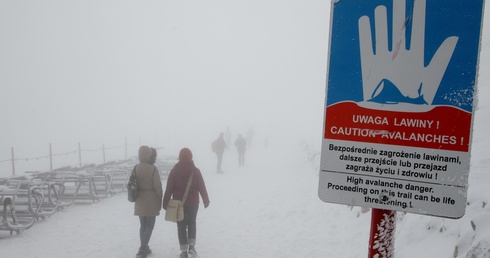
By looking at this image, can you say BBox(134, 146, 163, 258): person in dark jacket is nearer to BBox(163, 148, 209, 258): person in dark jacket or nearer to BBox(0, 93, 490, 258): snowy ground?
BBox(163, 148, 209, 258): person in dark jacket

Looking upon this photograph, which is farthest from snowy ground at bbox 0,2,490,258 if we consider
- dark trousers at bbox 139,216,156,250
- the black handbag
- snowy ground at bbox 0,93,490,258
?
the black handbag

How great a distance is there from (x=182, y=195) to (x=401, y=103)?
4.67 meters

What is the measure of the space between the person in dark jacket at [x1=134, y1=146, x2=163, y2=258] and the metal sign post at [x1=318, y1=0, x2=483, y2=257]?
4.58m

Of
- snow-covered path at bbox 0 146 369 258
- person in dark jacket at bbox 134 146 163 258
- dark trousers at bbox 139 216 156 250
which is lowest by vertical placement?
snow-covered path at bbox 0 146 369 258

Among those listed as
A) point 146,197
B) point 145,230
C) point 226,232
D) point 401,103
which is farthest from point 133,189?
point 401,103

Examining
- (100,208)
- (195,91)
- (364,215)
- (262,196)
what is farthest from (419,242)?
(195,91)

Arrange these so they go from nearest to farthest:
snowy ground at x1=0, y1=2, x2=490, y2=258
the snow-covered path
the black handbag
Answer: snowy ground at x1=0, y1=2, x2=490, y2=258, the black handbag, the snow-covered path

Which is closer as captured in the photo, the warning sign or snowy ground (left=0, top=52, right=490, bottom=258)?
the warning sign

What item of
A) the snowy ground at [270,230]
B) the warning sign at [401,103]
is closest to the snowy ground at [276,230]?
the snowy ground at [270,230]

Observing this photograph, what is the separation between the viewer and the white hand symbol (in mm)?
1409

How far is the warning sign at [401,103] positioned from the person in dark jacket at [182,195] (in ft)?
14.3

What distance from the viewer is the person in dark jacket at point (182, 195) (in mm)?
5547

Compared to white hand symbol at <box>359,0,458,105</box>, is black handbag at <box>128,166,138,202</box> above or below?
below

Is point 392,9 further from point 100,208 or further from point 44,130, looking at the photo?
point 44,130
